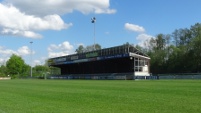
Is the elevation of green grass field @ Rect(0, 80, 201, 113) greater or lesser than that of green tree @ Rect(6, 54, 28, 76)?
lesser

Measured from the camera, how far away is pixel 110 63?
89.7 metres

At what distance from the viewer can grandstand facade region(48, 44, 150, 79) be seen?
78438 millimetres

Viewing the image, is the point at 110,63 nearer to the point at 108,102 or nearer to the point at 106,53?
the point at 106,53

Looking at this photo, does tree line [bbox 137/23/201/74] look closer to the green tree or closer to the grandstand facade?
the grandstand facade

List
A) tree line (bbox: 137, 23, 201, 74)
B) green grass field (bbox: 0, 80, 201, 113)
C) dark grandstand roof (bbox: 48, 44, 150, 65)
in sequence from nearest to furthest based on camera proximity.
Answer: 1. green grass field (bbox: 0, 80, 201, 113)
2. dark grandstand roof (bbox: 48, 44, 150, 65)
3. tree line (bbox: 137, 23, 201, 74)

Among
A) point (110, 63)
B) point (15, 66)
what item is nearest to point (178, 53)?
point (110, 63)

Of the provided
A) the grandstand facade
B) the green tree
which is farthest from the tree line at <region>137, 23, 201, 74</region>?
the green tree

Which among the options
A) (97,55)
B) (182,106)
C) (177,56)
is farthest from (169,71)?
(182,106)

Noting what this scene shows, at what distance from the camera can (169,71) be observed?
108m

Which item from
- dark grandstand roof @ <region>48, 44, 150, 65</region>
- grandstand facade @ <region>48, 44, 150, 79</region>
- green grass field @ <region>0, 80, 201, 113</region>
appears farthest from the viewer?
dark grandstand roof @ <region>48, 44, 150, 65</region>

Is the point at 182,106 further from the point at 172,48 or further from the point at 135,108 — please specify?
the point at 172,48

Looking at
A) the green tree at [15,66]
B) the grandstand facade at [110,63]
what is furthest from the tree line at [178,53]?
the green tree at [15,66]

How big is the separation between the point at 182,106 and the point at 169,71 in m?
95.6

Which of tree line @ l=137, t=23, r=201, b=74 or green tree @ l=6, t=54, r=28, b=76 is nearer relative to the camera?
tree line @ l=137, t=23, r=201, b=74
